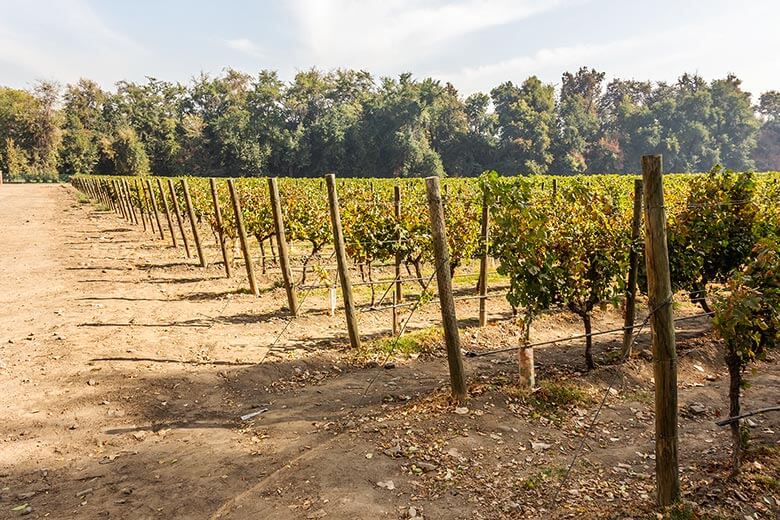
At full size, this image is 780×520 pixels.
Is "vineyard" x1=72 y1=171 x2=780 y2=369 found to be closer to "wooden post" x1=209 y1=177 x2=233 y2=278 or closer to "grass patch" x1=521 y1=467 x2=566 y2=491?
"wooden post" x1=209 y1=177 x2=233 y2=278

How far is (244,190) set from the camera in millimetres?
15453

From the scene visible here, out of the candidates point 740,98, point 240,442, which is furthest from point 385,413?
point 740,98

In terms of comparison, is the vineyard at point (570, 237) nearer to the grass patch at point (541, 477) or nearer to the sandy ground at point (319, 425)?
the sandy ground at point (319, 425)

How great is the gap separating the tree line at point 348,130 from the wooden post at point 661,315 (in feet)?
185

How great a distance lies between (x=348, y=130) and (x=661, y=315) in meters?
60.1

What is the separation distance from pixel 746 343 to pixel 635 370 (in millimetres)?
3631

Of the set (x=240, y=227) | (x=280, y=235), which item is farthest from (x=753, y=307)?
(x=240, y=227)

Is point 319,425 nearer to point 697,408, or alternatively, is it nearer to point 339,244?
point 339,244

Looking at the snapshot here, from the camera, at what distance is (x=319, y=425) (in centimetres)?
581

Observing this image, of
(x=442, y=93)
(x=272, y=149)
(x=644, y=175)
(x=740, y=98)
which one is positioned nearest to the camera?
(x=644, y=175)

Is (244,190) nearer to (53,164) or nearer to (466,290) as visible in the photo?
(466,290)

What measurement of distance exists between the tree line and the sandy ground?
52.1 meters

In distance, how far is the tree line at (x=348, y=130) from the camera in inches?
2375

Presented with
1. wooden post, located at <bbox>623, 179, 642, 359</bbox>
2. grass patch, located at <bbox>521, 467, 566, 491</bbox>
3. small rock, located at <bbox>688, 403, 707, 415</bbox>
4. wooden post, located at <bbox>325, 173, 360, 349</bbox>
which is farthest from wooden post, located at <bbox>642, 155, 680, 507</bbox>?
wooden post, located at <bbox>325, 173, 360, 349</bbox>
